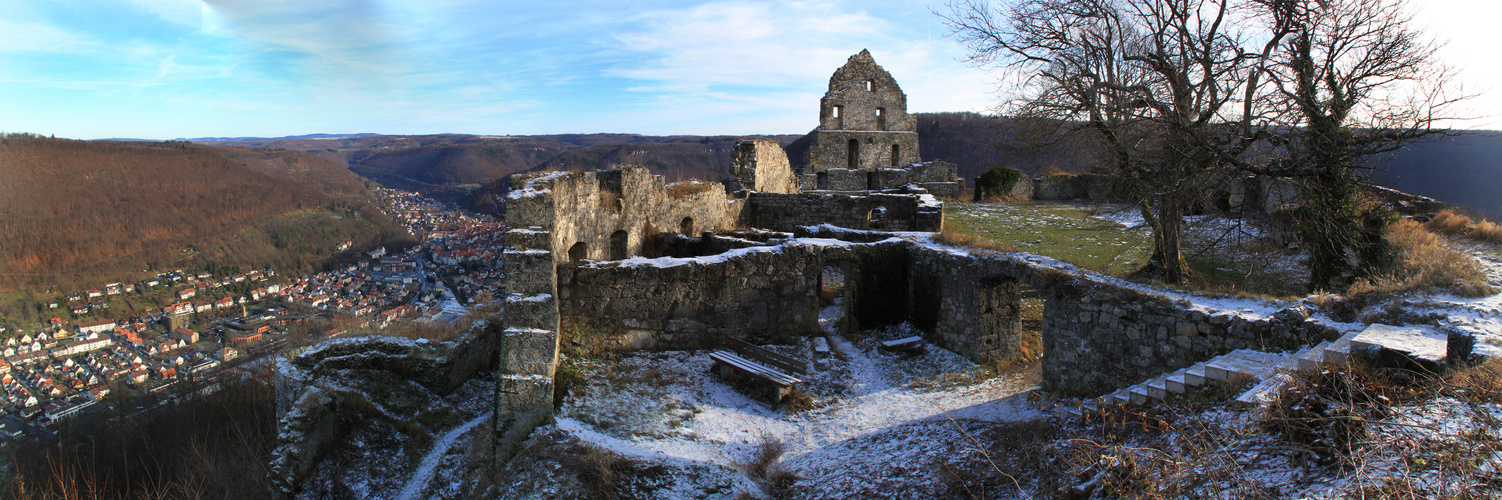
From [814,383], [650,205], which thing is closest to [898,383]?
[814,383]

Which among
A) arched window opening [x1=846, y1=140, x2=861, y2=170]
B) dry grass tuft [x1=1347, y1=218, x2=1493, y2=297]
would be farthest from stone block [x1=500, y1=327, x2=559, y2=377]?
arched window opening [x1=846, y1=140, x2=861, y2=170]

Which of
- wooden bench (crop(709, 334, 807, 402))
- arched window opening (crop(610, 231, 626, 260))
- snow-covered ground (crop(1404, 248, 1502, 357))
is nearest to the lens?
→ snow-covered ground (crop(1404, 248, 1502, 357))

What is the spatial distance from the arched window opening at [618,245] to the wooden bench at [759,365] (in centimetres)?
419

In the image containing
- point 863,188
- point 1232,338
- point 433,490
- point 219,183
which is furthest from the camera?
point 219,183

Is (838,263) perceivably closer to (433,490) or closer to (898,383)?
(898,383)

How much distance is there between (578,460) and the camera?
5.98 m

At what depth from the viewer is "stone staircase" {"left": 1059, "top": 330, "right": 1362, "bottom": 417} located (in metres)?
4.70

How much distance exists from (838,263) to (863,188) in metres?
17.5

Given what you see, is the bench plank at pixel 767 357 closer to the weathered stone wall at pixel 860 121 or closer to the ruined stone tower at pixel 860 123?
the ruined stone tower at pixel 860 123

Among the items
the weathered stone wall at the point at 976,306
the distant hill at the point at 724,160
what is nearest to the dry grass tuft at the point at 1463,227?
the distant hill at the point at 724,160

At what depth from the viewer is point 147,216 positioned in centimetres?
3297

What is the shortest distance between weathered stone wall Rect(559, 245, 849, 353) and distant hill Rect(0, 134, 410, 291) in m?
30.0

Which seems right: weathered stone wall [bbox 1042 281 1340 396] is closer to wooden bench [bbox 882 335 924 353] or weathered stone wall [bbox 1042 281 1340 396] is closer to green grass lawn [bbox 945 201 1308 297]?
green grass lawn [bbox 945 201 1308 297]

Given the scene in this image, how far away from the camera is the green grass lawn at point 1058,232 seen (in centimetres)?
1112
